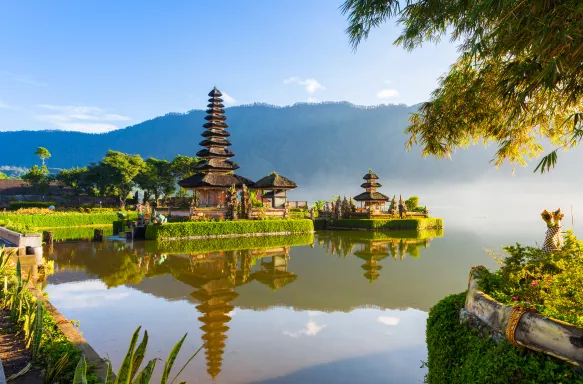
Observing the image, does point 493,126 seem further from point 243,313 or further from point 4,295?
point 4,295

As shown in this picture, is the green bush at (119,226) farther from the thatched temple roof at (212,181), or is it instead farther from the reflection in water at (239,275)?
the thatched temple roof at (212,181)

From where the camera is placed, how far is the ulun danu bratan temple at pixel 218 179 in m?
37.6

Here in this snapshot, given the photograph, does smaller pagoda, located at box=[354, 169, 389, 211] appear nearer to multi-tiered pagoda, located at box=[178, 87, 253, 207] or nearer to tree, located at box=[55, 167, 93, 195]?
multi-tiered pagoda, located at box=[178, 87, 253, 207]

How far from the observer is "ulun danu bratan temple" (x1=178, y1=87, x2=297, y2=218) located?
37594mm

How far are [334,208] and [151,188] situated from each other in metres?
36.2

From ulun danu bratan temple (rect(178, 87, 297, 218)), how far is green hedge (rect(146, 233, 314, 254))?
1020 cm

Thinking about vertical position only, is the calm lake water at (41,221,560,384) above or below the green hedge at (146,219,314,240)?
below

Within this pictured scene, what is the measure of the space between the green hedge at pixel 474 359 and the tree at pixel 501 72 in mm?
1777

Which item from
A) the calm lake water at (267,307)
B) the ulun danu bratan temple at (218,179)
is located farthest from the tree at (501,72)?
the ulun danu bratan temple at (218,179)

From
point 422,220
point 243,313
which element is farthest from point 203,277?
point 422,220

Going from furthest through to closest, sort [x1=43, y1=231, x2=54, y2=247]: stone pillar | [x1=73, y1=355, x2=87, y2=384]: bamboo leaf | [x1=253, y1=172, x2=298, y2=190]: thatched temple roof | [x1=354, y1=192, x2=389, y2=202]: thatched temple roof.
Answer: [x1=354, y1=192, x2=389, y2=202]: thatched temple roof, [x1=253, y1=172, x2=298, y2=190]: thatched temple roof, [x1=43, y1=231, x2=54, y2=247]: stone pillar, [x1=73, y1=355, x2=87, y2=384]: bamboo leaf

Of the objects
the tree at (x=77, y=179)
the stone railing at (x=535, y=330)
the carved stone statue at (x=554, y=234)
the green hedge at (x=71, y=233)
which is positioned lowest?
the green hedge at (x=71, y=233)

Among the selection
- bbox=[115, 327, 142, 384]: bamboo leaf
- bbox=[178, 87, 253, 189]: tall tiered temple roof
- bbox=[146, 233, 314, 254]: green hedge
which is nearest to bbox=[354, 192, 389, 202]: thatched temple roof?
bbox=[178, 87, 253, 189]: tall tiered temple roof

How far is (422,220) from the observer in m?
36.5
